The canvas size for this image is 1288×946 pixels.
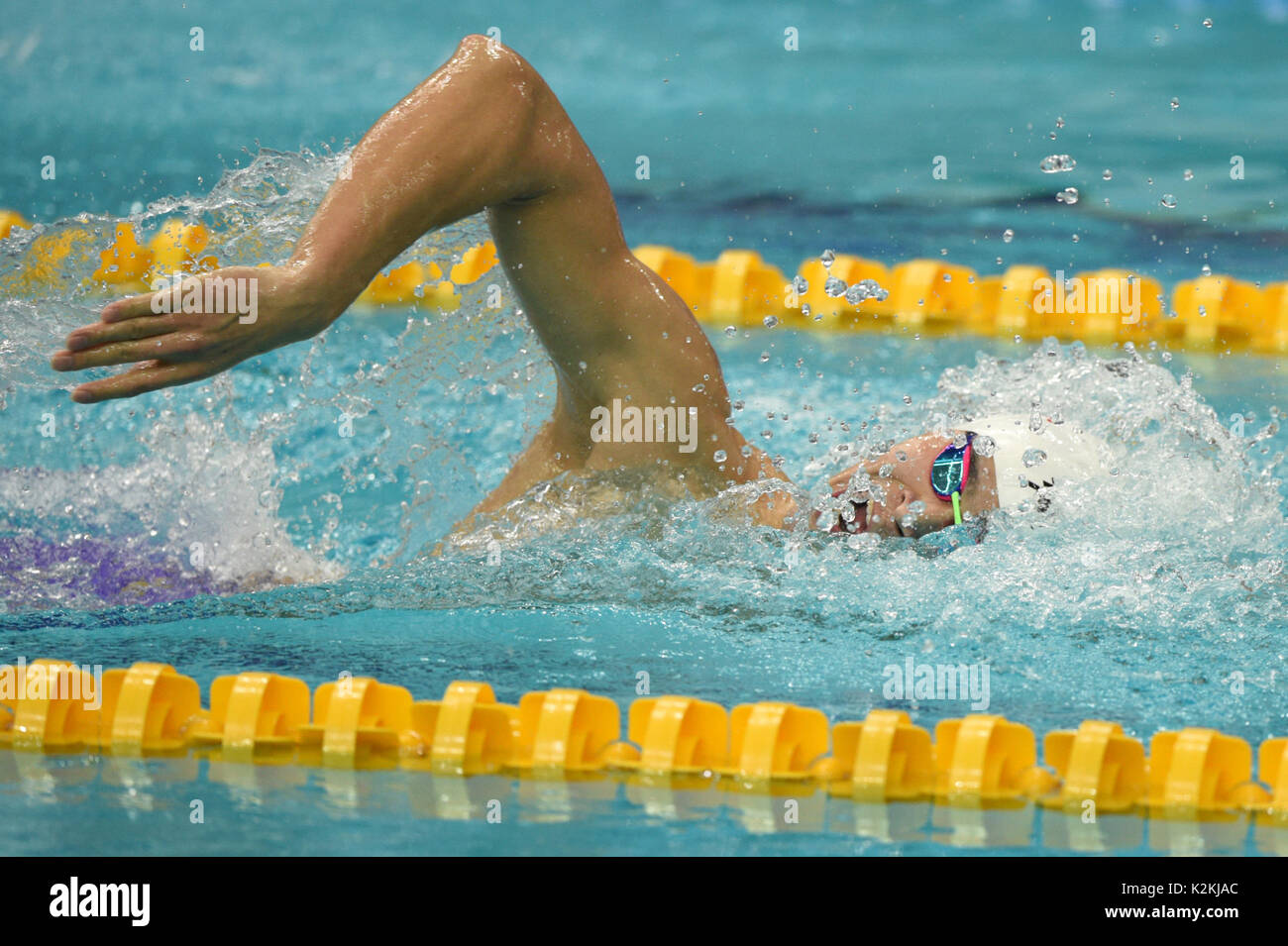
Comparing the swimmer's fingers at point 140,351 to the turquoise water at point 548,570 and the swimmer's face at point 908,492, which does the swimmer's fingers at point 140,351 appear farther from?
the swimmer's face at point 908,492

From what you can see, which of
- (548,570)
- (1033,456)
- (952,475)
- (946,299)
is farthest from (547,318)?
(946,299)

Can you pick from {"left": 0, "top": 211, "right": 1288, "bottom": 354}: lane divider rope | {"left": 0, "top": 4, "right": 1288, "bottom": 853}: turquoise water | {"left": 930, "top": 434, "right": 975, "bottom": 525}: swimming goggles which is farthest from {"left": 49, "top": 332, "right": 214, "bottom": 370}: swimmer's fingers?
{"left": 0, "top": 211, "right": 1288, "bottom": 354}: lane divider rope

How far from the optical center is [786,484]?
282 cm

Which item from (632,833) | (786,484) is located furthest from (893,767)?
(786,484)

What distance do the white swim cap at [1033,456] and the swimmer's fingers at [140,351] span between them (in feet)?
5.01

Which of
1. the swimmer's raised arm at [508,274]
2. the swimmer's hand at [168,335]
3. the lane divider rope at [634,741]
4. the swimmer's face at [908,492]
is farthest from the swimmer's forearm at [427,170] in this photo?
the swimmer's face at [908,492]

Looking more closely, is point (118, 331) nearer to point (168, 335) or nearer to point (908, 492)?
point (168, 335)

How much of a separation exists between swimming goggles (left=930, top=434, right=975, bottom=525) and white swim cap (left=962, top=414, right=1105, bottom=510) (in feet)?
0.22

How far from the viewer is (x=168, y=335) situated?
1.76 metres

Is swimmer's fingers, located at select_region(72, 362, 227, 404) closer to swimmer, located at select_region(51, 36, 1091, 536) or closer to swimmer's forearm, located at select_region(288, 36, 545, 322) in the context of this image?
swimmer, located at select_region(51, 36, 1091, 536)

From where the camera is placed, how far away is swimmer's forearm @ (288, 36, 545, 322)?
1.94 meters

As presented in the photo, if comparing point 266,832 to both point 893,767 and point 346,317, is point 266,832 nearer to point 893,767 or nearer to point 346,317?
point 893,767

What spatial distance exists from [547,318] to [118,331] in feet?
2.93
